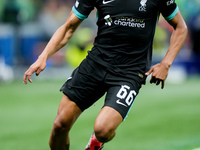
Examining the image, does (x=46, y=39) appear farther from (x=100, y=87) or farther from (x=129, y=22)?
(x=129, y=22)

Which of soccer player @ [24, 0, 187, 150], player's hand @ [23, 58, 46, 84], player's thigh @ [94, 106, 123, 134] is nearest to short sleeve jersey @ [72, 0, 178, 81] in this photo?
soccer player @ [24, 0, 187, 150]

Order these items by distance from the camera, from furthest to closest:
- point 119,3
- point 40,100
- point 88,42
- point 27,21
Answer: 1. point 27,21
2. point 88,42
3. point 40,100
4. point 119,3

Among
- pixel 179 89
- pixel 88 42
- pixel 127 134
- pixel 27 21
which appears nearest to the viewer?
pixel 127 134

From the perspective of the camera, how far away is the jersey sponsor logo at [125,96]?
5.54 metres

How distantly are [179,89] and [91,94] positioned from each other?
9202 millimetres

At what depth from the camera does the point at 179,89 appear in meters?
14.7

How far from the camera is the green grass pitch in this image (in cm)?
798

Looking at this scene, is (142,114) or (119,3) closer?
(119,3)

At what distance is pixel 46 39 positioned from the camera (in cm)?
1867

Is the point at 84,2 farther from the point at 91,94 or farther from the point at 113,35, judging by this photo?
the point at 91,94

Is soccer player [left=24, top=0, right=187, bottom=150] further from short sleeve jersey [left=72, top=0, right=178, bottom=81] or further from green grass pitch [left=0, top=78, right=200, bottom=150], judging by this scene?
green grass pitch [left=0, top=78, right=200, bottom=150]

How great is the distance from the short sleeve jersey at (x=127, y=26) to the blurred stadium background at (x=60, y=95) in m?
2.25

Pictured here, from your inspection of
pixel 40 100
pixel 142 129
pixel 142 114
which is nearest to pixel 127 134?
pixel 142 129

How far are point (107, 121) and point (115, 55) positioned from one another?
0.82m
